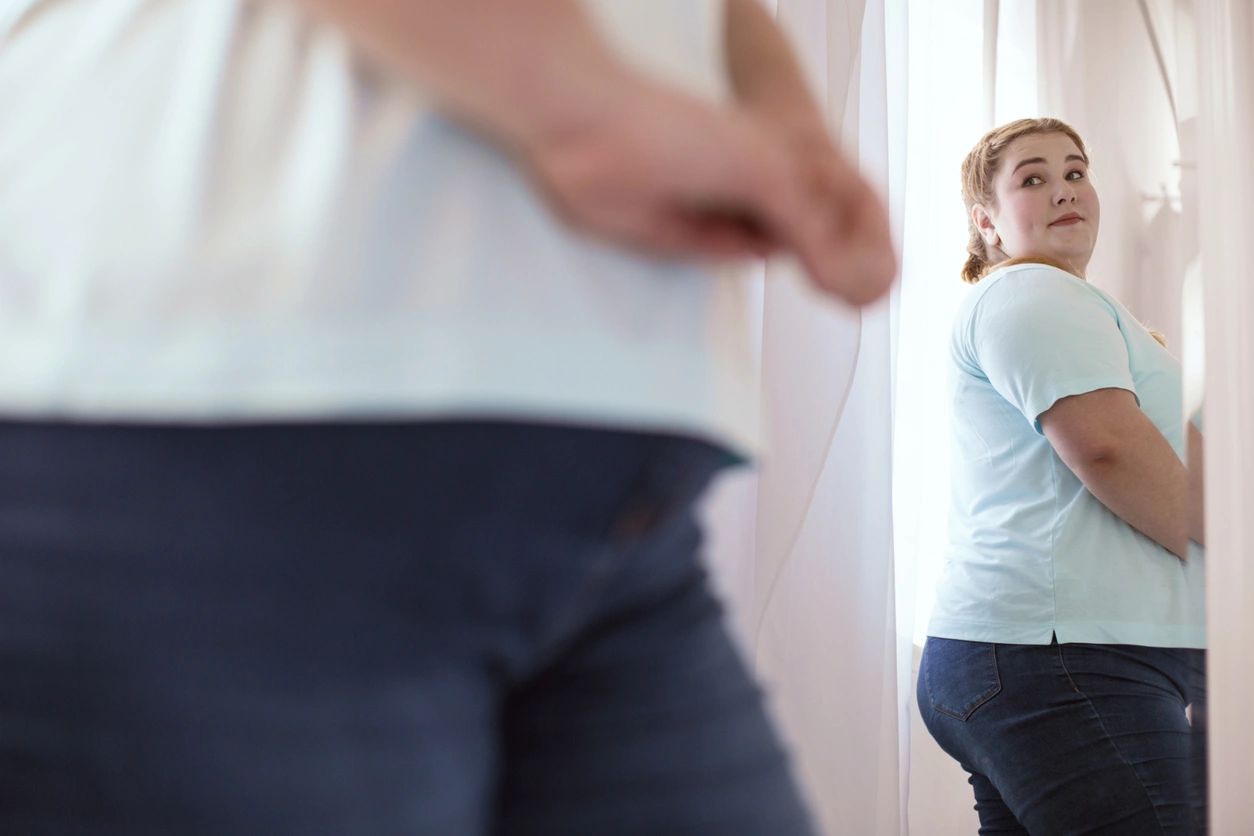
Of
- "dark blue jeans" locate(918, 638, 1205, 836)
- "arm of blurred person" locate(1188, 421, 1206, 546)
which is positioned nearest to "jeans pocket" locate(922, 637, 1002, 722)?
"dark blue jeans" locate(918, 638, 1205, 836)

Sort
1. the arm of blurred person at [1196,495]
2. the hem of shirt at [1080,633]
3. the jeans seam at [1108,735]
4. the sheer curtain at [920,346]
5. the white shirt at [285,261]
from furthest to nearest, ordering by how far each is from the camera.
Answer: the arm of blurred person at [1196,495] → the sheer curtain at [920,346] → the hem of shirt at [1080,633] → the jeans seam at [1108,735] → the white shirt at [285,261]

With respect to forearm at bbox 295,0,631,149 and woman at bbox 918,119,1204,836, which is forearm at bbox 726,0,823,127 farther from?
woman at bbox 918,119,1204,836

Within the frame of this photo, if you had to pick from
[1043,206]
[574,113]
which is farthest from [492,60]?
[1043,206]

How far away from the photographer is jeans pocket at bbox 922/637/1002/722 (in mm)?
1233

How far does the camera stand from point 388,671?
0.30 meters

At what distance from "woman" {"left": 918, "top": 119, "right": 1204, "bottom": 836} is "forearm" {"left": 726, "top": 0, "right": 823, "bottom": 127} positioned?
94 centimetres

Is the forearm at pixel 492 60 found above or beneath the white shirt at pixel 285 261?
above

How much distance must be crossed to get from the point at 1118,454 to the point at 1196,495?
329 millimetres

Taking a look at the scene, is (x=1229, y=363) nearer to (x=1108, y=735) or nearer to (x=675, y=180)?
(x=1108, y=735)

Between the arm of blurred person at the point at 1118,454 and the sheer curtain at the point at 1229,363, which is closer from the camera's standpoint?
the arm of blurred person at the point at 1118,454

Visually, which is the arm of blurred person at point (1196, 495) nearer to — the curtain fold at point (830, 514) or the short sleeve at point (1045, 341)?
the short sleeve at point (1045, 341)

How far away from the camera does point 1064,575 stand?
1.25 metres

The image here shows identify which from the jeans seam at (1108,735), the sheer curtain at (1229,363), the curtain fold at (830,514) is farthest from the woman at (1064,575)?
the sheer curtain at (1229,363)

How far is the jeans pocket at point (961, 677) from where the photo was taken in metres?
1.23
